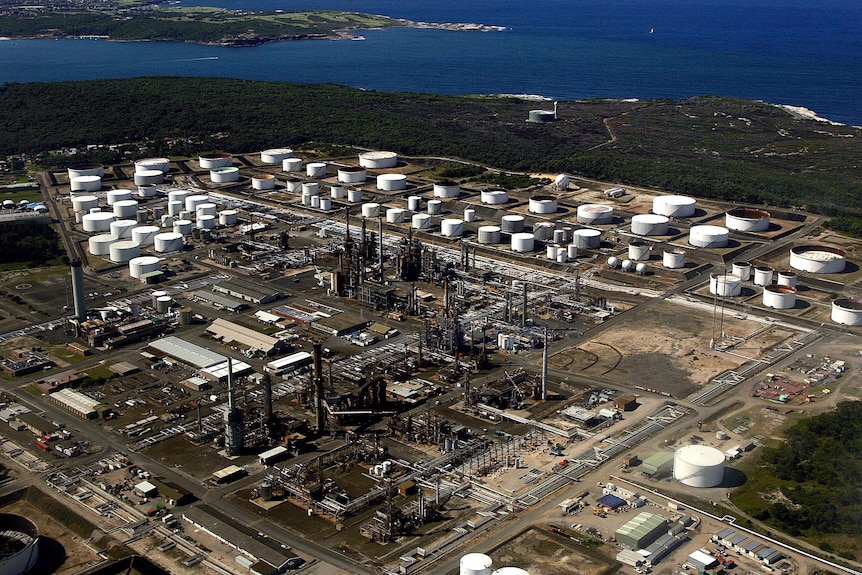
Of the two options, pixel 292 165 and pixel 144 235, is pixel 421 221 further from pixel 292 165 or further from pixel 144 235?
pixel 292 165

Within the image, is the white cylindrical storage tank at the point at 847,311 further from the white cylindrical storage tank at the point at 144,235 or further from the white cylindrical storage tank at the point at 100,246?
the white cylindrical storage tank at the point at 100,246

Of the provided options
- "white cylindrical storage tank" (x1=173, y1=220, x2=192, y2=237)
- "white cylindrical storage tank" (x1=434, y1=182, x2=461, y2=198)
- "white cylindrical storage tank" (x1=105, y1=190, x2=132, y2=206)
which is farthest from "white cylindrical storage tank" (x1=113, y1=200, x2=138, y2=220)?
"white cylindrical storage tank" (x1=434, y1=182, x2=461, y2=198)

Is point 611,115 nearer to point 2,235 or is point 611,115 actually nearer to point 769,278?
point 769,278

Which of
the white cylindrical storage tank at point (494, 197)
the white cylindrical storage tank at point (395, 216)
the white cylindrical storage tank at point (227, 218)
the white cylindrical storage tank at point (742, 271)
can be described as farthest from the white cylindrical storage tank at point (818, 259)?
the white cylindrical storage tank at point (227, 218)

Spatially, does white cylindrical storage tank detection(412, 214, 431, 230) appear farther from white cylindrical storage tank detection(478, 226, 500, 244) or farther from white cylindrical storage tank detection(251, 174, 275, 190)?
white cylindrical storage tank detection(251, 174, 275, 190)

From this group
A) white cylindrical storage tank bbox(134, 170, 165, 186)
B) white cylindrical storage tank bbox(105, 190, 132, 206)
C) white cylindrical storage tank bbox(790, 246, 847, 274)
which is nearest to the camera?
white cylindrical storage tank bbox(790, 246, 847, 274)

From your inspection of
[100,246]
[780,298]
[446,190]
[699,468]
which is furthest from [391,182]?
[699,468]

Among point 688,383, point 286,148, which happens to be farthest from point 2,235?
point 688,383
